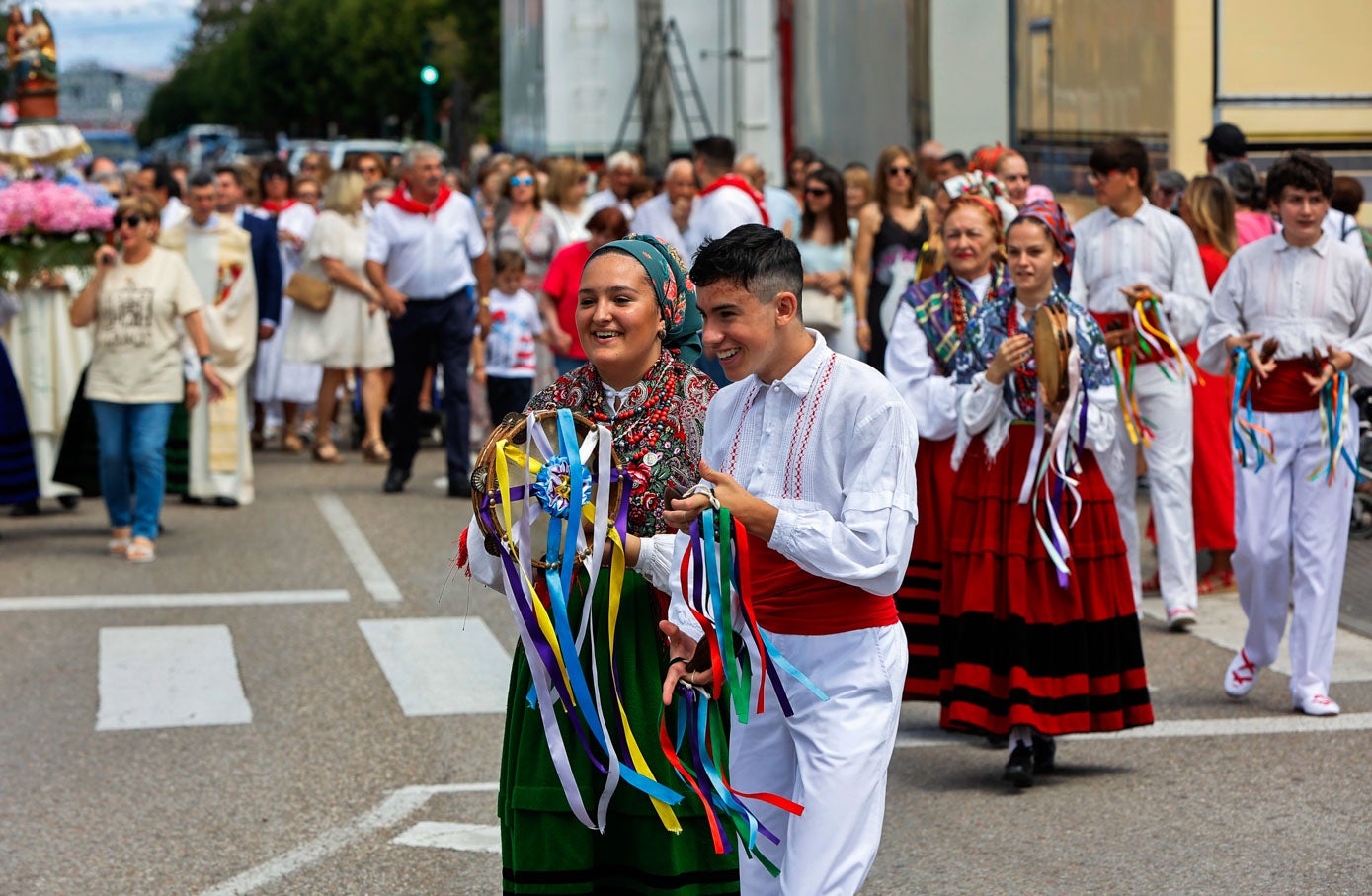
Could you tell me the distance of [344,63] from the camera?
3706 inches

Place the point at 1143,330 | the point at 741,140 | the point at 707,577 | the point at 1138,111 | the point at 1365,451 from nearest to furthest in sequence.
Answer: the point at 707,577, the point at 1143,330, the point at 1365,451, the point at 1138,111, the point at 741,140

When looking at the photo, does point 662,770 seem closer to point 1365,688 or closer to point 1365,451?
point 1365,688

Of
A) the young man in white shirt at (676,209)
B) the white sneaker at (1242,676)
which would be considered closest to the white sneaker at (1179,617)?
the white sneaker at (1242,676)

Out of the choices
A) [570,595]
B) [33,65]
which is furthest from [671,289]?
[33,65]

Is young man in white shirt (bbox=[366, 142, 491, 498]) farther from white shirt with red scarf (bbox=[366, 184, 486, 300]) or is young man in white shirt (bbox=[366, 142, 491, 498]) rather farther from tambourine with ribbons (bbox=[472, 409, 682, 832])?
tambourine with ribbons (bbox=[472, 409, 682, 832])

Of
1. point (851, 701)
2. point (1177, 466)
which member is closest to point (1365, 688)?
point (1177, 466)

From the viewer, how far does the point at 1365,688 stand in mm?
8203

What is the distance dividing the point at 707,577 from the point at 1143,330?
17.0ft

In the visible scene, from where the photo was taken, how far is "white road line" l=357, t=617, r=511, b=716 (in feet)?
27.2

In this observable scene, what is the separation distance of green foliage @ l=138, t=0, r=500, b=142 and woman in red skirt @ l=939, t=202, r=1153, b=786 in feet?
106

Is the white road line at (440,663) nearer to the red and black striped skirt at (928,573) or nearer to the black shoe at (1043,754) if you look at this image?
the red and black striped skirt at (928,573)

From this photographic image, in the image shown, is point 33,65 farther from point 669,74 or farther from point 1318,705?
point 669,74

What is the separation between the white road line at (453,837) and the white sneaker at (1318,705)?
3.17 m

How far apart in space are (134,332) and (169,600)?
5.84 ft
